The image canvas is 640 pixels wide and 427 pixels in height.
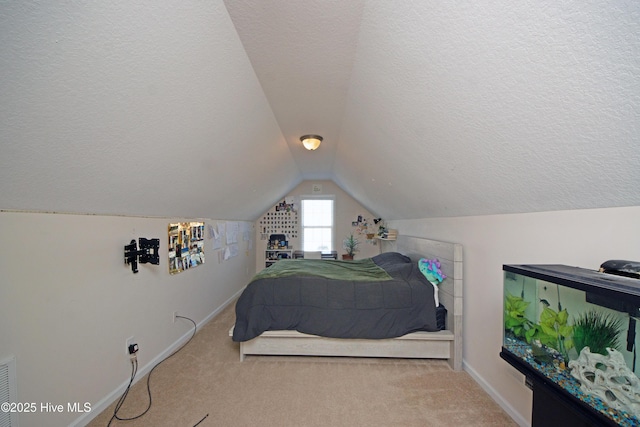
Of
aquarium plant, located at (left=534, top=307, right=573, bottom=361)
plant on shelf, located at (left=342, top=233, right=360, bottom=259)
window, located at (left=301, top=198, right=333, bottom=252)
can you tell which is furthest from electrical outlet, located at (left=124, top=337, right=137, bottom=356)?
plant on shelf, located at (left=342, top=233, right=360, bottom=259)

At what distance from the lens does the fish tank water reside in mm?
858

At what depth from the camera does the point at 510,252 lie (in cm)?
180

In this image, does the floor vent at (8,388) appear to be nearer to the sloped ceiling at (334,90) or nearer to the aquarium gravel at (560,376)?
the sloped ceiling at (334,90)

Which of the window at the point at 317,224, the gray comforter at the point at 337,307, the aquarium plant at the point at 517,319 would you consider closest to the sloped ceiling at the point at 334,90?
the aquarium plant at the point at 517,319

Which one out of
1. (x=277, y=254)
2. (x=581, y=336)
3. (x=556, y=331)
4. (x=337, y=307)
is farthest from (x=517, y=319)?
(x=277, y=254)

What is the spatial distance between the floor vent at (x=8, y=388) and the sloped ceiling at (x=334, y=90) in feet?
2.55

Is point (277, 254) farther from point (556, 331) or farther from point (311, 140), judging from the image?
point (556, 331)

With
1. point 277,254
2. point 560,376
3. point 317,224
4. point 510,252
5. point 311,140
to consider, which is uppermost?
point 311,140

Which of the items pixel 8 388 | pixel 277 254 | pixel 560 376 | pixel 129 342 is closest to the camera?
pixel 560 376

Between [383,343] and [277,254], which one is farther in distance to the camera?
[277,254]

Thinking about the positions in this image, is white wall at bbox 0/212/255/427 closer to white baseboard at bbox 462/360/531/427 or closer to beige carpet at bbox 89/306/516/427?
→ beige carpet at bbox 89/306/516/427

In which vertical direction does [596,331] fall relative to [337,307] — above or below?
above

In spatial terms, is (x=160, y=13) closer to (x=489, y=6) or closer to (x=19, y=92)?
(x=19, y=92)

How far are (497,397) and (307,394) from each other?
1.36 meters
